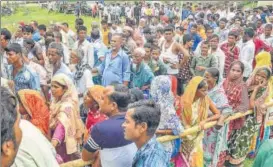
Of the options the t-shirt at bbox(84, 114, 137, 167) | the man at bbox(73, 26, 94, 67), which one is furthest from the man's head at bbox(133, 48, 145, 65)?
the t-shirt at bbox(84, 114, 137, 167)

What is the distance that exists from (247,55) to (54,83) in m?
4.89

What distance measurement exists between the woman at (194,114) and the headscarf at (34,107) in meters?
1.40

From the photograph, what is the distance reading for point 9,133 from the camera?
1.93 m

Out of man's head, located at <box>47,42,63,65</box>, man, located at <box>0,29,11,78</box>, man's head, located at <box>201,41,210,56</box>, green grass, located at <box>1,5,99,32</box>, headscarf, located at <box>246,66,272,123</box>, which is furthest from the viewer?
green grass, located at <box>1,5,99,32</box>

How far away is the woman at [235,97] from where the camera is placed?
16.4 ft

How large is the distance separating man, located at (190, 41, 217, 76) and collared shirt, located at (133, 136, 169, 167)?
4071 millimetres

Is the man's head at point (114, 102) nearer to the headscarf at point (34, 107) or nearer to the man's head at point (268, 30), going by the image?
the headscarf at point (34, 107)

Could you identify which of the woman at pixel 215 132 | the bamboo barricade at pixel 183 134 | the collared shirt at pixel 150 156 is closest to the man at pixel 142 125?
the collared shirt at pixel 150 156

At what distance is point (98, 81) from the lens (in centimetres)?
686

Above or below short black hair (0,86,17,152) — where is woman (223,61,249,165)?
below

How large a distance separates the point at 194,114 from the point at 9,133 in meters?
2.69

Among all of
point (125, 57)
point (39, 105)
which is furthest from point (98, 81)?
point (39, 105)

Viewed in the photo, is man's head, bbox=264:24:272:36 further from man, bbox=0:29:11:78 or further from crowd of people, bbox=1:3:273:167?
man, bbox=0:29:11:78

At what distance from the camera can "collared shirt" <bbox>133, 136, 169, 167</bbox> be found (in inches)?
114
